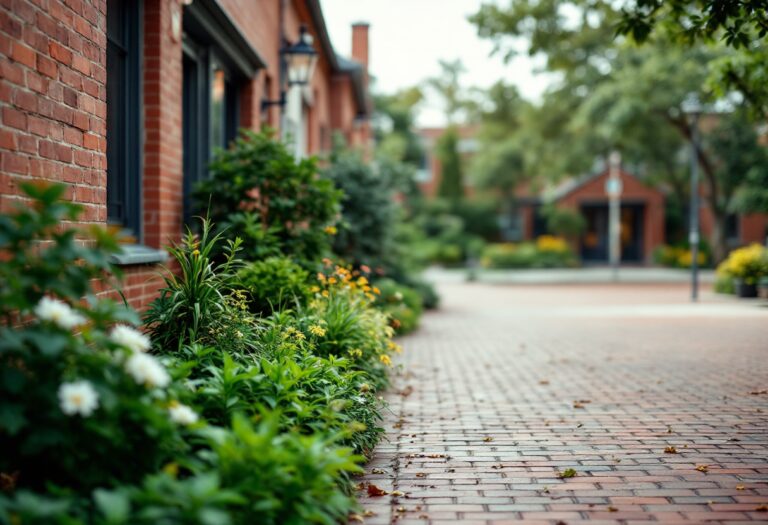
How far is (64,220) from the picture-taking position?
3.88m

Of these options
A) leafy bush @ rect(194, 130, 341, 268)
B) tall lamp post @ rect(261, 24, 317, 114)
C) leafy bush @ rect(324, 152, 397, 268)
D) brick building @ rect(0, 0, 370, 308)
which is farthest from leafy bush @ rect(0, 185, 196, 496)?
leafy bush @ rect(324, 152, 397, 268)

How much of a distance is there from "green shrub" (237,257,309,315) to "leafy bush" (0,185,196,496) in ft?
10.3

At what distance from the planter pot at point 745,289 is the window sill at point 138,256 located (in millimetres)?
15229

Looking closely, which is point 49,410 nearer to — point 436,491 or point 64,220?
point 64,220

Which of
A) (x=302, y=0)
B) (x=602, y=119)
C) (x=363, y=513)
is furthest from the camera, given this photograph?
(x=602, y=119)

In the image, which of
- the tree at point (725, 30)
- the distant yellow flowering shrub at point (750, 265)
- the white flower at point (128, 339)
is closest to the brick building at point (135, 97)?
the white flower at point (128, 339)

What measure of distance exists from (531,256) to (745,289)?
15319 millimetres

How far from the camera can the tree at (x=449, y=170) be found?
4009 centimetres

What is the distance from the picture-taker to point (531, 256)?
1270 inches

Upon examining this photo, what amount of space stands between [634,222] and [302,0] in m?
30.4

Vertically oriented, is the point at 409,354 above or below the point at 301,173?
below

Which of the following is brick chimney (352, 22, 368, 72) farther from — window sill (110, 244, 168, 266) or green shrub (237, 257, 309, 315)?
window sill (110, 244, 168, 266)

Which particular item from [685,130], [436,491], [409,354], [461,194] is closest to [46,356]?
[436,491]

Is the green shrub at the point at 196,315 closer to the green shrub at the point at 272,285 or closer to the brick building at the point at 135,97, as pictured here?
the brick building at the point at 135,97
